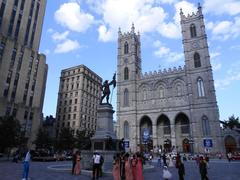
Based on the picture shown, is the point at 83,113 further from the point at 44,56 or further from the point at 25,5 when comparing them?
the point at 25,5

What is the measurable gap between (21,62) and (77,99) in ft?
74.8

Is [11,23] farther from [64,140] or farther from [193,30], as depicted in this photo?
[193,30]

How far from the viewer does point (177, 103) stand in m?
51.4

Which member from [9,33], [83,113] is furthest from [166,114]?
[9,33]

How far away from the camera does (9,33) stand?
43.2 metres

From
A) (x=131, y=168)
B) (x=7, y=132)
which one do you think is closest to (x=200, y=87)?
(x=7, y=132)

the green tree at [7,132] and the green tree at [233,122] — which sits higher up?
the green tree at [233,122]

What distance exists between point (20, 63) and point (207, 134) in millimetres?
44902

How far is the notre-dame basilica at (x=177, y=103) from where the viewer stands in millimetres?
46781

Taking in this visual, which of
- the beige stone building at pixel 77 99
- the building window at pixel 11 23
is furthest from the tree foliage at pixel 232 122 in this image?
the building window at pixel 11 23

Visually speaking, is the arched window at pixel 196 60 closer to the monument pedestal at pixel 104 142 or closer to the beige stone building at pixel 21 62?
the beige stone building at pixel 21 62

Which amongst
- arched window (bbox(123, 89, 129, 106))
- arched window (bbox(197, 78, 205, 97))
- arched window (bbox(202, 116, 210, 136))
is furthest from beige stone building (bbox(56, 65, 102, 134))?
arched window (bbox(197, 78, 205, 97))

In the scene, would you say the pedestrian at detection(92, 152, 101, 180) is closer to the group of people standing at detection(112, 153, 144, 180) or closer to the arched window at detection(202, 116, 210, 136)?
the group of people standing at detection(112, 153, 144, 180)

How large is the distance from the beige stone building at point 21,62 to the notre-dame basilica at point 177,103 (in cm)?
2355
